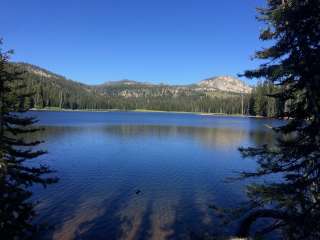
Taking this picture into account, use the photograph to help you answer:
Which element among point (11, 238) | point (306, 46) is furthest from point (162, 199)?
point (306, 46)

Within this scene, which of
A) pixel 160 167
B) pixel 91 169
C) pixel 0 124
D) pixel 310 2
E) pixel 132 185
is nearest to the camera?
pixel 310 2

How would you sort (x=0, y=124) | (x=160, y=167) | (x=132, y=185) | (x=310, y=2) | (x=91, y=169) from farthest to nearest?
(x=160, y=167) < (x=91, y=169) < (x=132, y=185) < (x=0, y=124) < (x=310, y=2)

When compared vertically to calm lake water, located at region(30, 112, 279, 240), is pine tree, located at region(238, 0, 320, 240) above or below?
above

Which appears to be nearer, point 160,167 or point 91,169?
point 91,169

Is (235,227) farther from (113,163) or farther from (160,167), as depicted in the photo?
(113,163)

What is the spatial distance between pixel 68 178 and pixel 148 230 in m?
14.4

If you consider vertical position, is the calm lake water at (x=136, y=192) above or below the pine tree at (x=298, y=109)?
below

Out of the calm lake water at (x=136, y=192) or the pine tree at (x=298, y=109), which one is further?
the calm lake water at (x=136, y=192)

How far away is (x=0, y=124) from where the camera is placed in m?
12.2

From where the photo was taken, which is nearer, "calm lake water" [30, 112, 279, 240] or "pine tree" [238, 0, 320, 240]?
"pine tree" [238, 0, 320, 240]

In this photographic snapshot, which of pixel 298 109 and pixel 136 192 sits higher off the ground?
pixel 298 109

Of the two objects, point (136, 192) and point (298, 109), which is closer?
point (298, 109)

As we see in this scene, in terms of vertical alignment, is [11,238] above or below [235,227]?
above

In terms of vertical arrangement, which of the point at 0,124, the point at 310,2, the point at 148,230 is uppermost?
the point at 310,2
